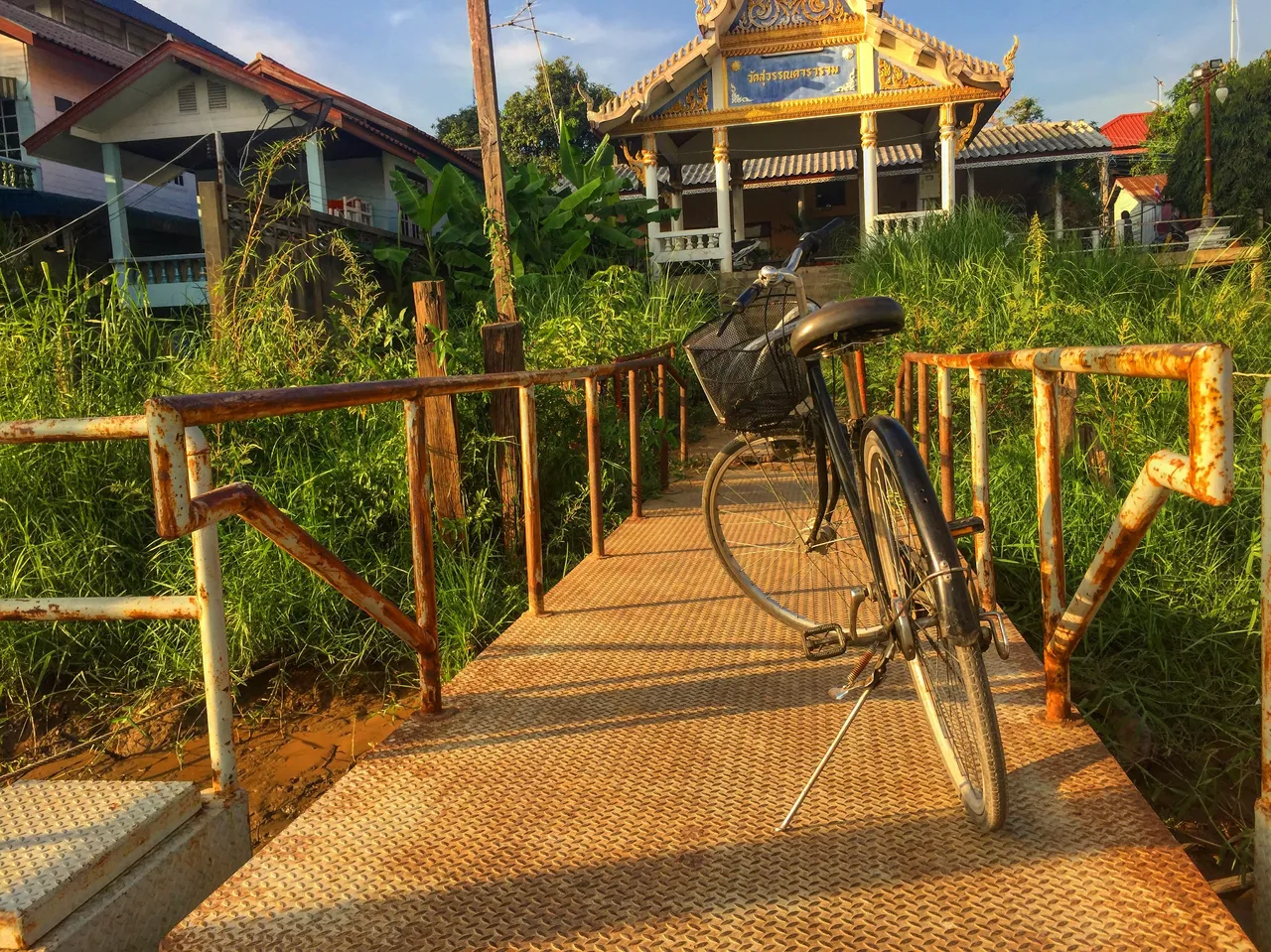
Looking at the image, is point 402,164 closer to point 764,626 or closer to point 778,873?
point 764,626

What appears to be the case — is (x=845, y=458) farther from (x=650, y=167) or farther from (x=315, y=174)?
(x=650, y=167)

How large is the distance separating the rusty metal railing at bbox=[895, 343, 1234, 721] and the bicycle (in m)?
0.17

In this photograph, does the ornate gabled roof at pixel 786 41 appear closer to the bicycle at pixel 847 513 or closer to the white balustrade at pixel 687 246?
the white balustrade at pixel 687 246

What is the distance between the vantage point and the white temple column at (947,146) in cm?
1494

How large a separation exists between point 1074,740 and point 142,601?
6.29 feet

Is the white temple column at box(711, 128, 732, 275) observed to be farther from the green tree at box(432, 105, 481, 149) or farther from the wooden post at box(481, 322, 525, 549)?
the green tree at box(432, 105, 481, 149)

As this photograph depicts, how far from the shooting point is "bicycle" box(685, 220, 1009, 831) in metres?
1.73

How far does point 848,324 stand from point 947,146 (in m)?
14.6

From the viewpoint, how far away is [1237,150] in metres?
19.7

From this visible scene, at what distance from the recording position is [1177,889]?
1.55 metres

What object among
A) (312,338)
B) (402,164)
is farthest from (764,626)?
(402,164)

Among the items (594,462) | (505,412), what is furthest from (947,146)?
(594,462)

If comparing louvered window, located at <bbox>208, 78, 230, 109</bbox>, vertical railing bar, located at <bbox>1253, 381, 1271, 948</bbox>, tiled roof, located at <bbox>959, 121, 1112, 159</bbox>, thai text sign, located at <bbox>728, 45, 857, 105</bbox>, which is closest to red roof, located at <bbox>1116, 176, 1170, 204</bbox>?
tiled roof, located at <bbox>959, 121, 1112, 159</bbox>

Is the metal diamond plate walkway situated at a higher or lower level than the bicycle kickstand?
lower
